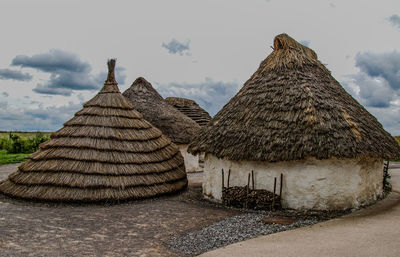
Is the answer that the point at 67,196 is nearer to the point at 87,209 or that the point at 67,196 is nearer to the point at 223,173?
the point at 87,209

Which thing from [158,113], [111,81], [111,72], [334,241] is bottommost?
[334,241]

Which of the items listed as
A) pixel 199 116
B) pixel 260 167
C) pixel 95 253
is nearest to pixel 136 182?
pixel 260 167

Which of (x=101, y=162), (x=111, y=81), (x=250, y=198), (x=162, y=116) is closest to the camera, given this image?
(x=250, y=198)

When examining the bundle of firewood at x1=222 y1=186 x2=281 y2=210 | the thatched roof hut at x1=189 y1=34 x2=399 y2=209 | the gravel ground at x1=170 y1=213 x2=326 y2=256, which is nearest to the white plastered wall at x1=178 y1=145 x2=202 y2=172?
the thatched roof hut at x1=189 y1=34 x2=399 y2=209

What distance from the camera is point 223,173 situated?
11273 mm

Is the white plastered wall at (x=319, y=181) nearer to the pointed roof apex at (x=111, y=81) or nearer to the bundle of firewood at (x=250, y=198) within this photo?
the bundle of firewood at (x=250, y=198)

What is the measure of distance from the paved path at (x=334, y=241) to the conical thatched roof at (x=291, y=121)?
6.03 ft

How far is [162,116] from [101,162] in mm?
8261

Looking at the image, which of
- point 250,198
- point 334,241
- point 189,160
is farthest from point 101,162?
point 189,160

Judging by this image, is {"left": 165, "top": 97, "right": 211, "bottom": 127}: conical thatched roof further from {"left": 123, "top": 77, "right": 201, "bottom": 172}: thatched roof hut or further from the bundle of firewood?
the bundle of firewood

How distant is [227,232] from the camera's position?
312 inches

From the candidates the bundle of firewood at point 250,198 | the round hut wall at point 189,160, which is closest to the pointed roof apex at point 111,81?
the bundle of firewood at point 250,198

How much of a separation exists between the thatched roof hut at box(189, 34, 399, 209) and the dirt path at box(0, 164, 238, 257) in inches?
62.1

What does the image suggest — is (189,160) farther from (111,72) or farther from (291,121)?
(291,121)
